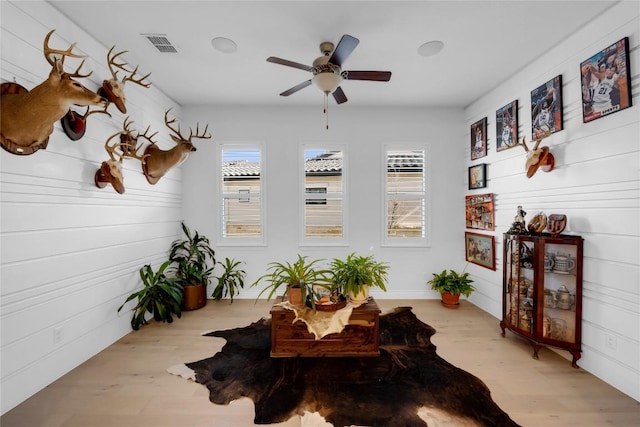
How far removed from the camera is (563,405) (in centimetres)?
189

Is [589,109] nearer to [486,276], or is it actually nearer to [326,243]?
[486,276]

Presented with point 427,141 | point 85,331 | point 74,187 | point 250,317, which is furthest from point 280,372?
point 427,141

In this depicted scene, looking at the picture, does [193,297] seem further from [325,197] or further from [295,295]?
[325,197]

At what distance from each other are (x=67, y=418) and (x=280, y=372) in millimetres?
1476

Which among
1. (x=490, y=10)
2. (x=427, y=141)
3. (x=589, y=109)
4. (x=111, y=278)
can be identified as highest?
(x=490, y=10)

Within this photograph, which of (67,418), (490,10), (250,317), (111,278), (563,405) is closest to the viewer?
(67,418)

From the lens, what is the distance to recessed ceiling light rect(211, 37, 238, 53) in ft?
8.22

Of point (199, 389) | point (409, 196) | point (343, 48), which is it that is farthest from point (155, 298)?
point (409, 196)

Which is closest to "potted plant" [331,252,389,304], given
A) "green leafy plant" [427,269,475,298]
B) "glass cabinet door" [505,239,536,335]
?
"glass cabinet door" [505,239,536,335]

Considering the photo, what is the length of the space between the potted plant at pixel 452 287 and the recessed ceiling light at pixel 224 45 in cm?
401

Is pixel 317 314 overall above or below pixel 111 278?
below

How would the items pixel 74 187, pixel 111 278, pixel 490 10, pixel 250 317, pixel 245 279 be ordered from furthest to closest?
pixel 245 279, pixel 250 317, pixel 111 278, pixel 74 187, pixel 490 10

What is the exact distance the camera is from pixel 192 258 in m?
3.98

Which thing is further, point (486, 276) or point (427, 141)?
point (427, 141)
